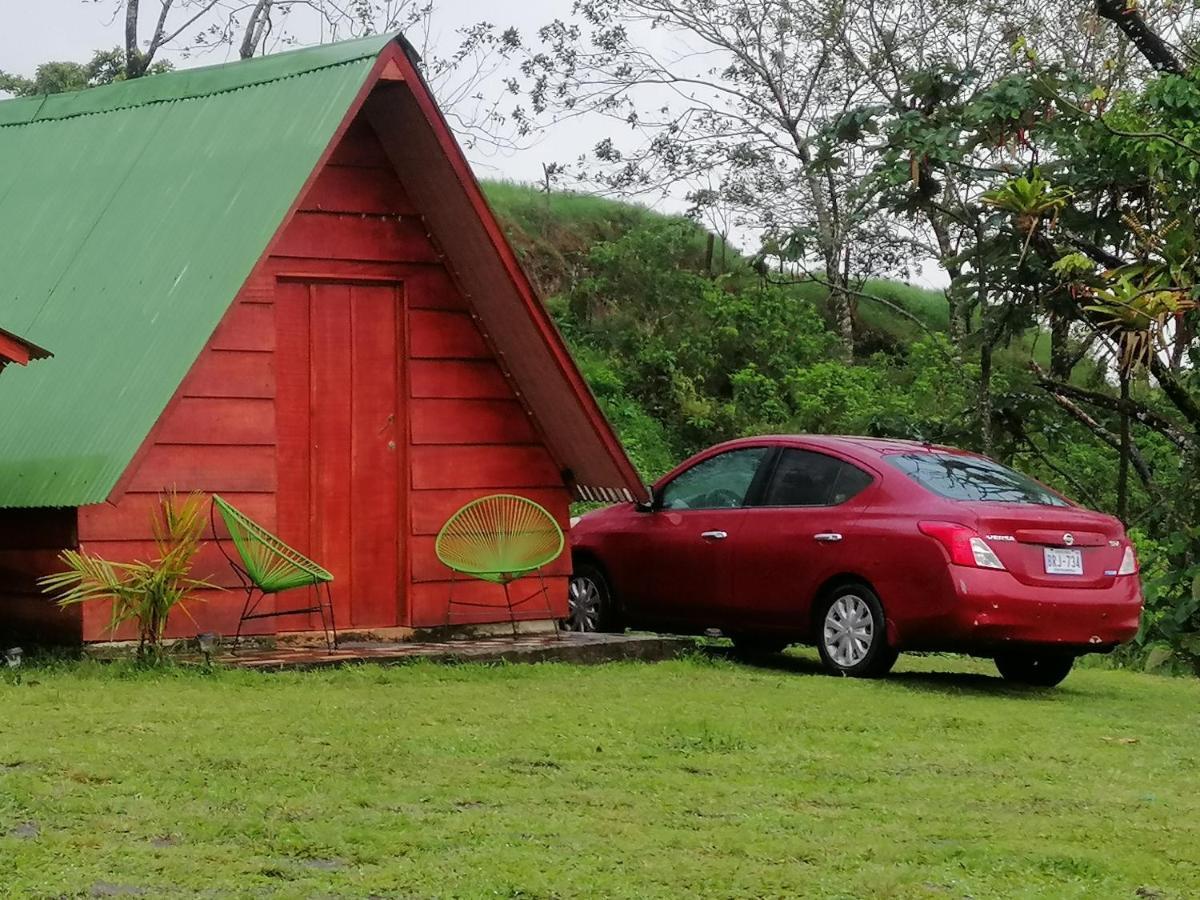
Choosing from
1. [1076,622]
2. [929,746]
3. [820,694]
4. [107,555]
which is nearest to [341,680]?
[107,555]

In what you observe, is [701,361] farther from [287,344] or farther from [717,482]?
[287,344]

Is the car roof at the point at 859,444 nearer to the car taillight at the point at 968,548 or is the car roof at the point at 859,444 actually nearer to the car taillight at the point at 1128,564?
the car taillight at the point at 968,548

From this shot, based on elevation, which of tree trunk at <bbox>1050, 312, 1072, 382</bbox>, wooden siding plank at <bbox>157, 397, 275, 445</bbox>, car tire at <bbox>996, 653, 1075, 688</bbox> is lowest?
car tire at <bbox>996, 653, 1075, 688</bbox>

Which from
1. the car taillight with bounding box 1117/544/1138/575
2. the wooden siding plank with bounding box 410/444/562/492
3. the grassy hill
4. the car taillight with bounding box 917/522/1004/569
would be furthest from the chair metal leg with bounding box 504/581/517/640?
the grassy hill

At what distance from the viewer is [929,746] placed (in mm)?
8547

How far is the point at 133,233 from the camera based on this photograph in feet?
39.0

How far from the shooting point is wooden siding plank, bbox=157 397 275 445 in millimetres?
11117

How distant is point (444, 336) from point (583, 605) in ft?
8.15

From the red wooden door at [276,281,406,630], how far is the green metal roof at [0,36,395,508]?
2.73 ft

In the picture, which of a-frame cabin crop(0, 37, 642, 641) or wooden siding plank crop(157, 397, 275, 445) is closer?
a-frame cabin crop(0, 37, 642, 641)

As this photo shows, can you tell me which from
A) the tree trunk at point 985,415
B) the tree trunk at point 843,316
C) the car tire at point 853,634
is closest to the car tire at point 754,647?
the car tire at point 853,634

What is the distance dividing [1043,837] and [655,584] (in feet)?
21.3

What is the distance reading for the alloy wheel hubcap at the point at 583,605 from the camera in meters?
13.4

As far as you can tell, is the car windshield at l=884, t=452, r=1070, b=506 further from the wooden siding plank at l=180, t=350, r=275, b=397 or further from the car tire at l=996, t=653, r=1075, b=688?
the wooden siding plank at l=180, t=350, r=275, b=397
